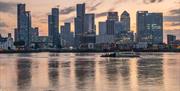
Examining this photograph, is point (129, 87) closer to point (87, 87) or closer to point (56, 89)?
point (87, 87)

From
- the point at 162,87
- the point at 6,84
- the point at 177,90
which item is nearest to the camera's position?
the point at 177,90

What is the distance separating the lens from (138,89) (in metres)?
38.1

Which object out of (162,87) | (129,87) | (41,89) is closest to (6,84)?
(41,89)

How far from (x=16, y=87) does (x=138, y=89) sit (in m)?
11.1

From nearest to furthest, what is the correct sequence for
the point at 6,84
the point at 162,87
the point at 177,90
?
the point at 177,90, the point at 162,87, the point at 6,84

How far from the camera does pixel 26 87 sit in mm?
40281

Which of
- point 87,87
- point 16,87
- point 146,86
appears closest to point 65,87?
point 87,87

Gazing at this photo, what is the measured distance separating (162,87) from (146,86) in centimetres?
154

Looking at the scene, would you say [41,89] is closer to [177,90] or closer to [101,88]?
[101,88]

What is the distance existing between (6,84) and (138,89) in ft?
44.8

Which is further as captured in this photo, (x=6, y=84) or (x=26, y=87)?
(x=6, y=84)

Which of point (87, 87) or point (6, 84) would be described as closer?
point (87, 87)

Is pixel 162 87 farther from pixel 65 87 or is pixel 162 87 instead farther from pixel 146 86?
pixel 65 87

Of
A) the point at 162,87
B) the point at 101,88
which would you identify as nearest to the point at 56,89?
the point at 101,88
